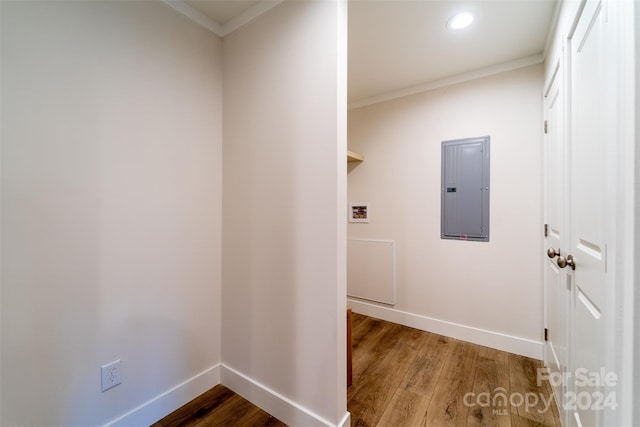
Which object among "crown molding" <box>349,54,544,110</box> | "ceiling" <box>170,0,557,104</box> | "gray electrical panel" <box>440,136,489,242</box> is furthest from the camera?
"gray electrical panel" <box>440,136,489,242</box>

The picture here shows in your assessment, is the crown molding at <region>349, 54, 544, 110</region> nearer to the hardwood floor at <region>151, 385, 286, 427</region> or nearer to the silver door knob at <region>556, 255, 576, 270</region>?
the silver door knob at <region>556, 255, 576, 270</region>

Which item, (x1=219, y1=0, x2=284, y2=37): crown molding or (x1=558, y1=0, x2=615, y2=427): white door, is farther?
(x1=219, y1=0, x2=284, y2=37): crown molding

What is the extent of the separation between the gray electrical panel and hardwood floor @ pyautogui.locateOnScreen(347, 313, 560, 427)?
1.00 metres

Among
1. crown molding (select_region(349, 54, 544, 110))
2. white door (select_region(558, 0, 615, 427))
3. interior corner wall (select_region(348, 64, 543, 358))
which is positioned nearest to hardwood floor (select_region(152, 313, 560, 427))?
interior corner wall (select_region(348, 64, 543, 358))

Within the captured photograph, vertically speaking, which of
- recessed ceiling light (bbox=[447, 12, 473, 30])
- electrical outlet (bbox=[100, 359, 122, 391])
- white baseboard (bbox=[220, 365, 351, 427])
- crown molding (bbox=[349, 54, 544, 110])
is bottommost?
white baseboard (bbox=[220, 365, 351, 427])

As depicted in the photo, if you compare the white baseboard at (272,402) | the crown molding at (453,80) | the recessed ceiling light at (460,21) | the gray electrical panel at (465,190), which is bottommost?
the white baseboard at (272,402)

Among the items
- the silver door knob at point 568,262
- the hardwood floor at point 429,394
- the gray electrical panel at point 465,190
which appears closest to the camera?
the silver door knob at point 568,262

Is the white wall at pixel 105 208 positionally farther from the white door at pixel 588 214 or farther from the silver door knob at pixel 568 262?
the silver door knob at pixel 568 262

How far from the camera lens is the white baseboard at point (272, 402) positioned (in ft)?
4.42

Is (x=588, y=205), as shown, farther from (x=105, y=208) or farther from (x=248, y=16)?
(x=105, y=208)

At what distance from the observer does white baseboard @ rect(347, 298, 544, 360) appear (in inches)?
82.0

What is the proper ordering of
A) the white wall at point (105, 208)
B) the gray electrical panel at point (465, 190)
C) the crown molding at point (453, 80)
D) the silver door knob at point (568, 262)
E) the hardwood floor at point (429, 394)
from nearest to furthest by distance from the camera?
1. the white wall at point (105, 208)
2. the silver door knob at point (568, 262)
3. the hardwood floor at point (429, 394)
4. the crown molding at point (453, 80)
5. the gray electrical panel at point (465, 190)

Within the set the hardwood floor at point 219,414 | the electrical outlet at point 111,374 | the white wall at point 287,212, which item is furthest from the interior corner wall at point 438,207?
the electrical outlet at point 111,374

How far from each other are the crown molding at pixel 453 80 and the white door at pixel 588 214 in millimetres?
968
